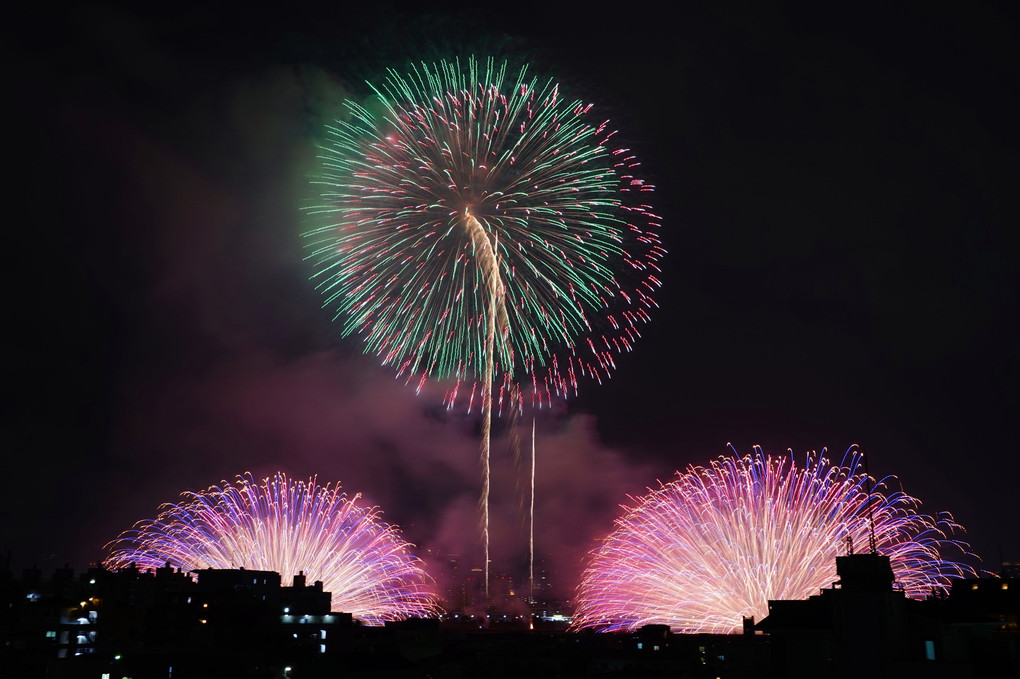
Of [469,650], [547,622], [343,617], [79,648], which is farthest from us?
[547,622]

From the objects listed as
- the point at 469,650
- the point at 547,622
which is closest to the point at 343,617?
the point at 469,650

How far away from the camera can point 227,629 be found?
67.2m

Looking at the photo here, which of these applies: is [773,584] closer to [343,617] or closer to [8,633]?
[343,617]

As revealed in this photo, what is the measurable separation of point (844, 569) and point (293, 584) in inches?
2348

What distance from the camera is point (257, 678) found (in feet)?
188

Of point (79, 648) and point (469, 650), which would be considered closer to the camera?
point (79, 648)

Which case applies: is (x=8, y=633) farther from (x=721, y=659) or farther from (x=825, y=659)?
(x=825, y=659)

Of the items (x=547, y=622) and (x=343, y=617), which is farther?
(x=547, y=622)

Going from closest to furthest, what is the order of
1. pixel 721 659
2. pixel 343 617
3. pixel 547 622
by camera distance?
pixel 721 659 → pixel 343 617 → pixel 547 622

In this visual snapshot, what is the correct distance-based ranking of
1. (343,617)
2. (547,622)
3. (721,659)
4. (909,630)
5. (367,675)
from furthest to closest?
(547,622) < (343,617) < (721,659) < (367,675) < (909,630)

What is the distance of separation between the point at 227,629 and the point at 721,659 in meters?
39.4

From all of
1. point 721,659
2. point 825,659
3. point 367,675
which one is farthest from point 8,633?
point 825,659

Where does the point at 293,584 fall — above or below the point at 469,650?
above

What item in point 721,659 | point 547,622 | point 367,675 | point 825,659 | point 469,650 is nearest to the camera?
point 825,659
